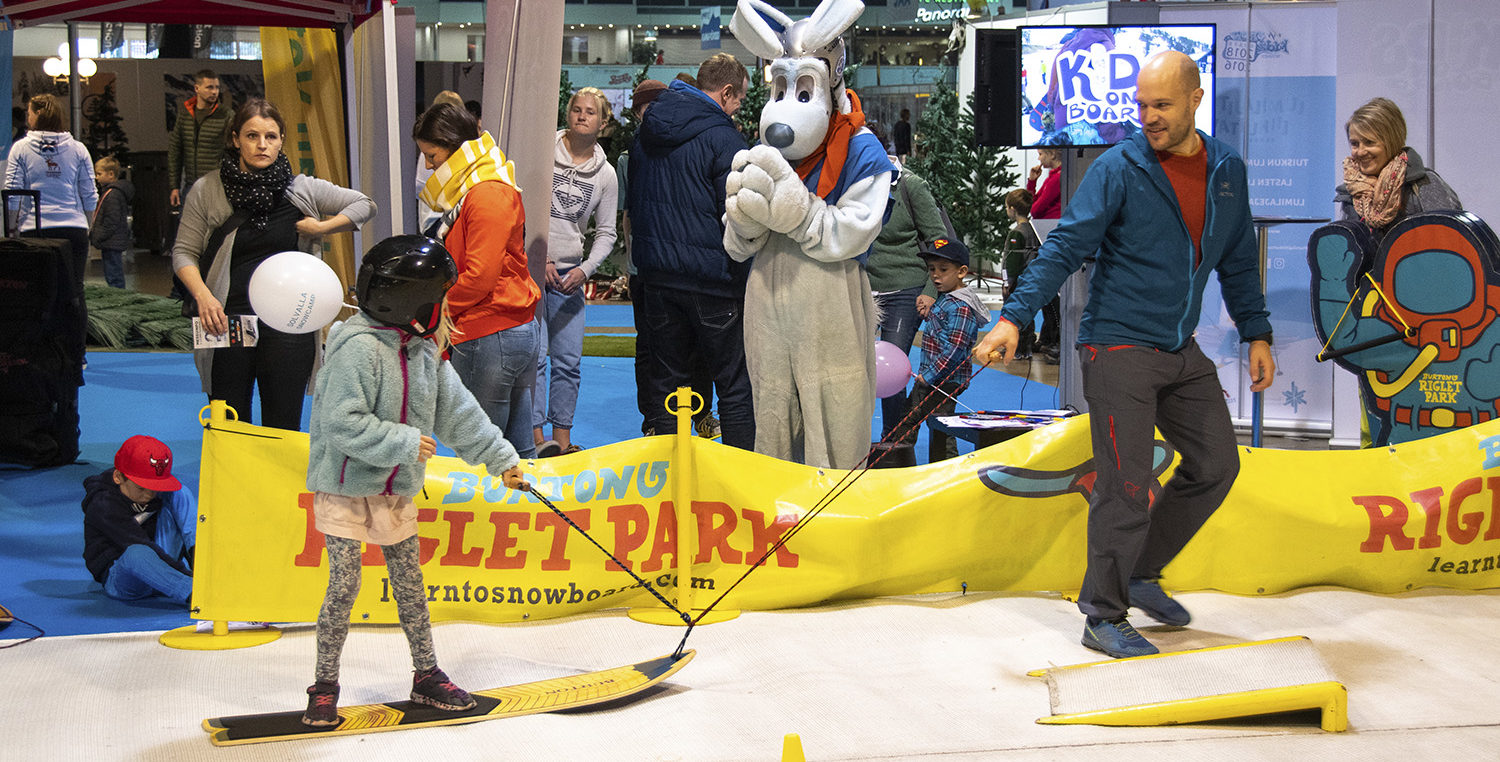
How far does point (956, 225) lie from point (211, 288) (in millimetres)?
13441

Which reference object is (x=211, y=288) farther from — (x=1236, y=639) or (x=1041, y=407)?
(x=1041, y=407)

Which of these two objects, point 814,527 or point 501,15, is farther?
point 501,15

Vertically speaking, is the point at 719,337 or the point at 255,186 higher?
the point at 255,186

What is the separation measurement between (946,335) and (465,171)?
96.8 inches

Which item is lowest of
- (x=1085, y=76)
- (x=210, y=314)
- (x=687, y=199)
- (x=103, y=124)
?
(x=210, y=314)

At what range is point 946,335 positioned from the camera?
241 inches

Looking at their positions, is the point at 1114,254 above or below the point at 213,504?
above

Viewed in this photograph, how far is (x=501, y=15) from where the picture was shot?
5469 millimetres

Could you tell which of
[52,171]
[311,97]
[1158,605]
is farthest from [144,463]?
[52,171]

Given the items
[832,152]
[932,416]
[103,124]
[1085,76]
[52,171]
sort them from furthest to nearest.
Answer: [103,124] → [52,171] → [1085,76] → [932,416] → [832,152]

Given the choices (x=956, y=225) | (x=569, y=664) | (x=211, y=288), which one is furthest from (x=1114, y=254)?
(x=956, y=225)

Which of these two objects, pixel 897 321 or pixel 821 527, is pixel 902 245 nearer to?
pixel 897 321

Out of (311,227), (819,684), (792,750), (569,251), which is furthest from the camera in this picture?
(569,251)

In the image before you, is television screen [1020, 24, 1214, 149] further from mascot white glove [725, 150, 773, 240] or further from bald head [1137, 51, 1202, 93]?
bald head [1137, 51, 1202, 93]
